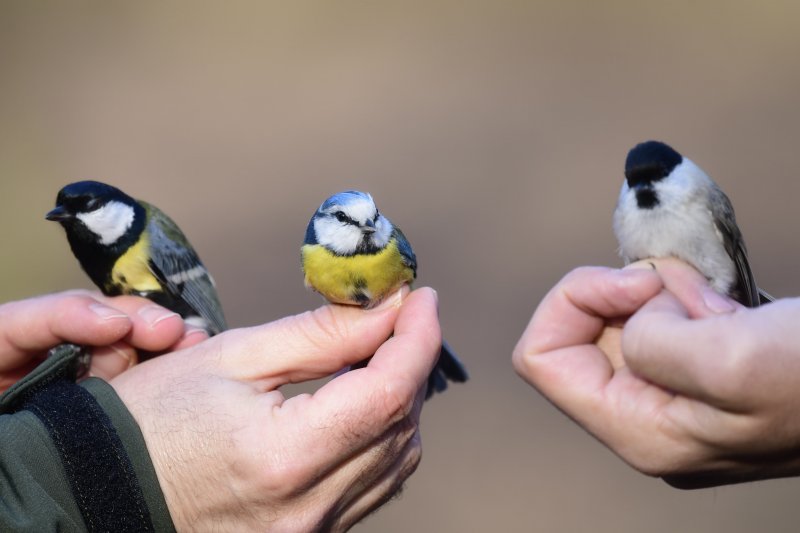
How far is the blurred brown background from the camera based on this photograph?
5.60 metres

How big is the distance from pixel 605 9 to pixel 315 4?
10.3 ft

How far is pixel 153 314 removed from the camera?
9.64ft

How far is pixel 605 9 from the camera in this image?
884cm

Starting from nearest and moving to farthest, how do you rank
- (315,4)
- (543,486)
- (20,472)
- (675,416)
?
(20,472) < (675,416) < (543,486) < (315,4)

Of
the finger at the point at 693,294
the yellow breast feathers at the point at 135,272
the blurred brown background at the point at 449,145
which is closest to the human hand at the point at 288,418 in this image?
the finger at the point at 693,294

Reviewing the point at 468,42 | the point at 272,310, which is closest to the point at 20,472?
the point at 272,310

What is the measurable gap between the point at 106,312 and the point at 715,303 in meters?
1.87

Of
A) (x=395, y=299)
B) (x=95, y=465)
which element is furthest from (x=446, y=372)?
(x=95, y=465)

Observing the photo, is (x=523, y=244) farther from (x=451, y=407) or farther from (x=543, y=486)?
(x=543, y=486)

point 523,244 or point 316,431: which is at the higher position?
point 316,431

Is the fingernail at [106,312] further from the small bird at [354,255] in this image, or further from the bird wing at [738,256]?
the bird wing at [738,256]

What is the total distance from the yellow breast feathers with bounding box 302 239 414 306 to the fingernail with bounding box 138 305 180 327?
1.79 ft

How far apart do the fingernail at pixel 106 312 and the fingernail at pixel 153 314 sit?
0.28 feet

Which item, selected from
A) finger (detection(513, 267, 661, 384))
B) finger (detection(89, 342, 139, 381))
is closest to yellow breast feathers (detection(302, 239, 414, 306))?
finger (detection(513, 267, 661, 384))
